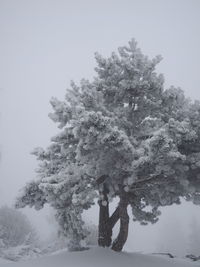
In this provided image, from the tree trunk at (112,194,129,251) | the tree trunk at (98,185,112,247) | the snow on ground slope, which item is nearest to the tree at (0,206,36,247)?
the tree trunk at (98,185,112,247)

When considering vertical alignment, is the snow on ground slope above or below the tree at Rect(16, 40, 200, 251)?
below

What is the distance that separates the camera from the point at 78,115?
905cm

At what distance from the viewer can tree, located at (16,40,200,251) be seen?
9.27 m

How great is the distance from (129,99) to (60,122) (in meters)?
3.82

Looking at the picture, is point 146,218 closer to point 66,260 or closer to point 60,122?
point 66,260

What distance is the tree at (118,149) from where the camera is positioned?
9266mm

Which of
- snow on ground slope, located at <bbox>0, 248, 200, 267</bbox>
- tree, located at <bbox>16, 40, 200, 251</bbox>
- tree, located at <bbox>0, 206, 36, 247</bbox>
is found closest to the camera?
tree, located at <bbox>16, 40, 200, 251</bbox>

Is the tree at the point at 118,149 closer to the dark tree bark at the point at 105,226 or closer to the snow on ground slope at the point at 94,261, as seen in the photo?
the dark tree bark at the point at 105,226

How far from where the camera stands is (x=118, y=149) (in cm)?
922

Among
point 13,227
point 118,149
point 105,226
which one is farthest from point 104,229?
point 13,227

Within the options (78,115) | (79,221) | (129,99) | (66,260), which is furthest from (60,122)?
(66,260)

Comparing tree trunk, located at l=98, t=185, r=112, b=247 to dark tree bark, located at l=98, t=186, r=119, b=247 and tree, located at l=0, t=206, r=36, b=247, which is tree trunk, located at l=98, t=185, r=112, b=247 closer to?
dark tree bark, located at l=98, t=186, r=119, b=247

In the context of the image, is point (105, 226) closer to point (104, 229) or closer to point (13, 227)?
point (104, 229)

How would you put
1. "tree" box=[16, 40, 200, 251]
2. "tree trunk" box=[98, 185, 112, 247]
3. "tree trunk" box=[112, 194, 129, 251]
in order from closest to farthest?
"tree" box=[16, 40, 200, 251] → "tree trunk" box=[112, 194, 129, 251] → "tree trunk" box=[98, 185, 112, 247]
